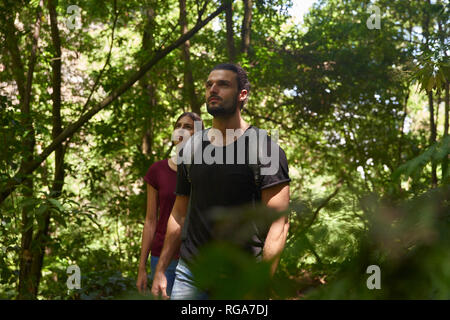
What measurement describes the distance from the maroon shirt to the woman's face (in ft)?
0.79

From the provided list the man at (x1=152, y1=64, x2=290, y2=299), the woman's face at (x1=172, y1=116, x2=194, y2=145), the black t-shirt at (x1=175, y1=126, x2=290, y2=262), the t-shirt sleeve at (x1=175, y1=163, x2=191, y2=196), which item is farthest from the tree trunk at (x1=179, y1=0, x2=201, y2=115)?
the black t-shirt at (x1=175, y1=126, x2=290, y2=262)

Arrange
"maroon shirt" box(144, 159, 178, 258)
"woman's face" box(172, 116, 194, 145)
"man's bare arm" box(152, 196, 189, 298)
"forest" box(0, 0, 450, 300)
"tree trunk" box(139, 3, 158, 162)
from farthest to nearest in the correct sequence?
"tree trunk" box(139, 3, 158, 162) → "woman's face" box(172, 116, 194, 145) → "maroon shirt" box(144, 159, 178, 258) → "man's bare arm" box(152, 196, 189, 298) → "forest" box(0, 0, 450, 300)

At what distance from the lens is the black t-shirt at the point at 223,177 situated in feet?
8.11

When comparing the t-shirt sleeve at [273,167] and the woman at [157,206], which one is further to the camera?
the woman at [157,206]

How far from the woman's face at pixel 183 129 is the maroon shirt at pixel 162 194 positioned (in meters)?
0.24

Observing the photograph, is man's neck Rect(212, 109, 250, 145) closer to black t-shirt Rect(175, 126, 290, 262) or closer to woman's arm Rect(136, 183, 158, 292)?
→ black t-shirt Rect(175, 126, 290, 262)

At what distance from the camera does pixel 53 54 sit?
21.1ft

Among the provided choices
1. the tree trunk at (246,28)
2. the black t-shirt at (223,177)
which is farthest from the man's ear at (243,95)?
the tree trunk at (246,28)

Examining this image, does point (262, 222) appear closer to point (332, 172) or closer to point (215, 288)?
point (215, 288)

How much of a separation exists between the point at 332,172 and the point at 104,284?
8.53m

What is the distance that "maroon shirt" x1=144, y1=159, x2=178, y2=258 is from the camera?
3.97 metres

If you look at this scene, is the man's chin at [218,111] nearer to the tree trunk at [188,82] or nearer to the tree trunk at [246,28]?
the tree trunk at [188,82]

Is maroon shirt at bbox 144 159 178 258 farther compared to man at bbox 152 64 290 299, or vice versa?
maroon shirt at bbox 144 159 178 258

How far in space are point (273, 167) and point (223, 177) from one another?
252 millimetres
